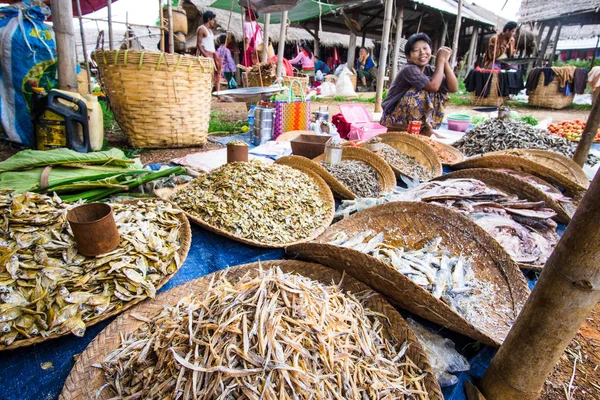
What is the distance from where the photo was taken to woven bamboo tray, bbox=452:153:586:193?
2.34 metres

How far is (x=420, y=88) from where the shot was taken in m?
3.77

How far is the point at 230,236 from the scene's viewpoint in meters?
1.63

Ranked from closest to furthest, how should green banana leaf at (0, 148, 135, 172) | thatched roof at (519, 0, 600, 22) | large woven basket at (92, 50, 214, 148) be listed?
green banana leaf at (0, 148, 135, 172) < large woven basket at (92, 50, 214, 148) < thatched roof at (519, 0, 600, 22)

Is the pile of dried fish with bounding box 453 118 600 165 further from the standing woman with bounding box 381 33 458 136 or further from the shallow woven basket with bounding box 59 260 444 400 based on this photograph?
the shallow woven basket with bounding box 59 260 444 400

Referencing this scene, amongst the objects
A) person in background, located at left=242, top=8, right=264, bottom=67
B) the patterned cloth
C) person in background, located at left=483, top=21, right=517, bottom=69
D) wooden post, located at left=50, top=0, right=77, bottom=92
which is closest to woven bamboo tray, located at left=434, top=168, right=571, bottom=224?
the patterned cloth

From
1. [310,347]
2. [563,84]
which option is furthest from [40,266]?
[563,84]

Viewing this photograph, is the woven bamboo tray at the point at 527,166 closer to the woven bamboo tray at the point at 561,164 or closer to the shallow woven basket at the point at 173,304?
the woven bamboo tray at the point at 561,164

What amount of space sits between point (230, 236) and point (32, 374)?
87 centimetres

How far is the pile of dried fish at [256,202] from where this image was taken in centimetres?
173

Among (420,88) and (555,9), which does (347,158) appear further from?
(555,9)

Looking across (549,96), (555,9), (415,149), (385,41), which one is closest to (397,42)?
(385,41)

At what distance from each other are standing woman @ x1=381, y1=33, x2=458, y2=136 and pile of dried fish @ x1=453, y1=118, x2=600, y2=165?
0.57 meters

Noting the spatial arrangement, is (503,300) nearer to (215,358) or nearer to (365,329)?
(365,329)

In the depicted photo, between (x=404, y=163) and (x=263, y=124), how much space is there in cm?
173
